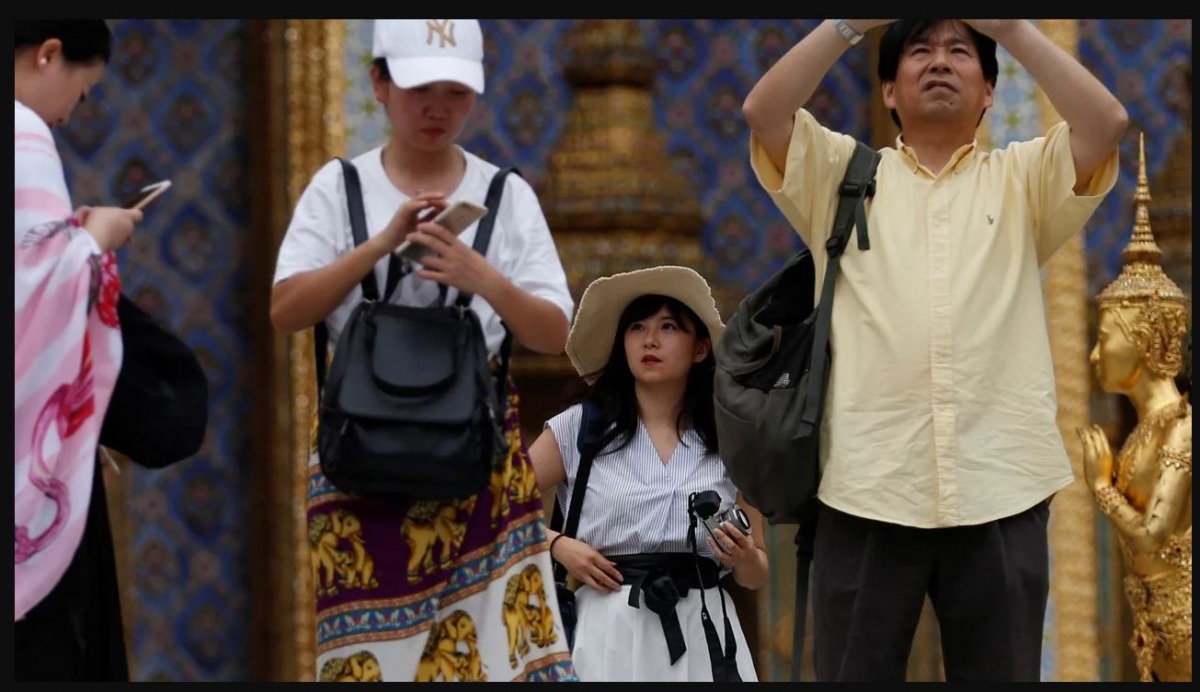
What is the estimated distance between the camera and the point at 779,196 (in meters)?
5.20

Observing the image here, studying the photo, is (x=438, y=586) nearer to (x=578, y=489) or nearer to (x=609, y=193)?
(x=578, y=489)

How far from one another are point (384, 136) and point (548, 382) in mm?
915

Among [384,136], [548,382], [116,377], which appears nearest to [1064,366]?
[548,382]

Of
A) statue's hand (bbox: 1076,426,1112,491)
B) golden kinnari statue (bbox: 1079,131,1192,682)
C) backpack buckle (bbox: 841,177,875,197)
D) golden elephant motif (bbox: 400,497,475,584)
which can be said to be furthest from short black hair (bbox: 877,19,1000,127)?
statue's hand (bbox: 1076,426,1112,491)

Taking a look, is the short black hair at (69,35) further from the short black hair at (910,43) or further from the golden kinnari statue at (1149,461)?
the golden kinnari statue at (1149,461)

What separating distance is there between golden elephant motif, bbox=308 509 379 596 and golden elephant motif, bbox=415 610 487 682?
0.59ft

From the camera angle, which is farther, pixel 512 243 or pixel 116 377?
pixel 512 243

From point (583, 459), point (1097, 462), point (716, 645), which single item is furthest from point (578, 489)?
point (1097, 462)

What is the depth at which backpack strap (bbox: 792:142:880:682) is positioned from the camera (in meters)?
5.08

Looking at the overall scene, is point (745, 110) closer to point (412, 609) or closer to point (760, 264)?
point (412, 609)

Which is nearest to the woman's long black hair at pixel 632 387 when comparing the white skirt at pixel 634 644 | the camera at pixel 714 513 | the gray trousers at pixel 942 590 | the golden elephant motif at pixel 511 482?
the camera at pixel 714 513

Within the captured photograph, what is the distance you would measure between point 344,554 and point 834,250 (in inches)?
44.3

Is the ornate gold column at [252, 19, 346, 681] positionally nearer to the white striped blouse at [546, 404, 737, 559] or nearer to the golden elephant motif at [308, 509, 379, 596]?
the white striped blouse at [546, 404, 737, 559]
